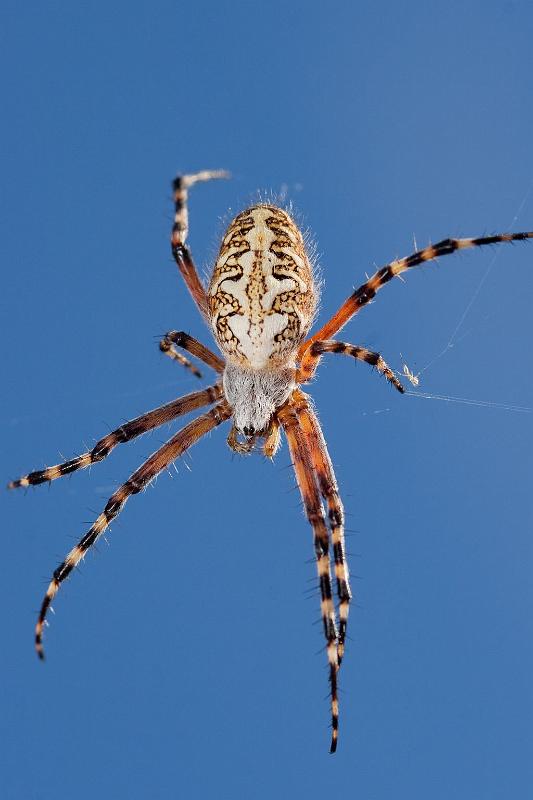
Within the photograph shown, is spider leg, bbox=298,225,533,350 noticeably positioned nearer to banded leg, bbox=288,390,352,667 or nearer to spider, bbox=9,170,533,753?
spider, bbox=9,170,533,753

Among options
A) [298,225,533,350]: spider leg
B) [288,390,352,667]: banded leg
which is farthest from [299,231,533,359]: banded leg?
[288,390,352,667]: banded leg

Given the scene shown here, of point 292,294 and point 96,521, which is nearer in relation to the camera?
point 292,294

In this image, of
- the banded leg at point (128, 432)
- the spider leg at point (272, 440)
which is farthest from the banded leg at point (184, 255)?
the spider leg at point (272, 440)

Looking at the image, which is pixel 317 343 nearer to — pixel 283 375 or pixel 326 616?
pixel 283 375

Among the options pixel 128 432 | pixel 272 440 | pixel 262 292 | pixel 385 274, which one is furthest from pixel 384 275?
pixel 128 432

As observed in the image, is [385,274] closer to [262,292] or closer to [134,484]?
[262,292]

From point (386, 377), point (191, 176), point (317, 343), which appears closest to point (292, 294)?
point (317, 343)

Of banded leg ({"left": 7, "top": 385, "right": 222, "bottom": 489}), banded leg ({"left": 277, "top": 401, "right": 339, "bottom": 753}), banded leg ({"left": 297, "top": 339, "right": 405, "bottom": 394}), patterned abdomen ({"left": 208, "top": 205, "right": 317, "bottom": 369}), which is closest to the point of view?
banded leg ({"left": 277, "top": 401, "right": 339, "bottom": 753})
